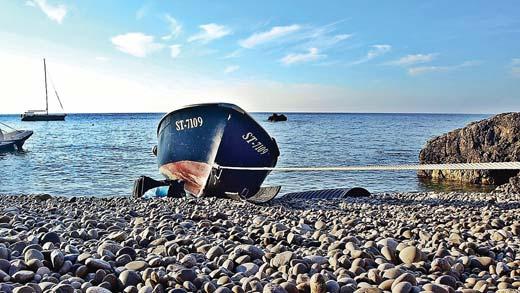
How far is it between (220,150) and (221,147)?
74mm

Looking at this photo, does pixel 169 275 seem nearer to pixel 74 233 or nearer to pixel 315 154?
pixel 74 233

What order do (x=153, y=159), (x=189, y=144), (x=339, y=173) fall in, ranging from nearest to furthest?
(x=189, y=144) < (x=339, y=173) < (x=153, y=159)

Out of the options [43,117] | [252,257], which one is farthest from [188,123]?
[43,117]

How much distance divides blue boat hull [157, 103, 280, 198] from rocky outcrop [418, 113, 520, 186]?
970cm

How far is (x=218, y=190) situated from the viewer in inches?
414

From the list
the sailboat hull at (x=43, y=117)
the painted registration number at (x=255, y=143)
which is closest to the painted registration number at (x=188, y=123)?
the painted registration number at (x=255, y=143)

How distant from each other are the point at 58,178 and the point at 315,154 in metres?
15.2

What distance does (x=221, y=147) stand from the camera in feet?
33.8

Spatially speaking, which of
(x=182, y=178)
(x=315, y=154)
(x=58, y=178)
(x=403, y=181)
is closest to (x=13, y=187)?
(x=58, y=178)

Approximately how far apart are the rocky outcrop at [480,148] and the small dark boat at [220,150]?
969cm

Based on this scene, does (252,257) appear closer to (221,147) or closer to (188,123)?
(221,147)

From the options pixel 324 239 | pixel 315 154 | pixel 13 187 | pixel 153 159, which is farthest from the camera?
pixel 315 154

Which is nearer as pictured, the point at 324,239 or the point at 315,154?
the point at 324,239

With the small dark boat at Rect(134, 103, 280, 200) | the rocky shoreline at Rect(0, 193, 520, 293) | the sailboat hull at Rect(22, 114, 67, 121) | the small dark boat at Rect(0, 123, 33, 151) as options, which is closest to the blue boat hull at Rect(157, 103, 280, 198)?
the small dark boat at Rect(134, 103, 280, 200)
